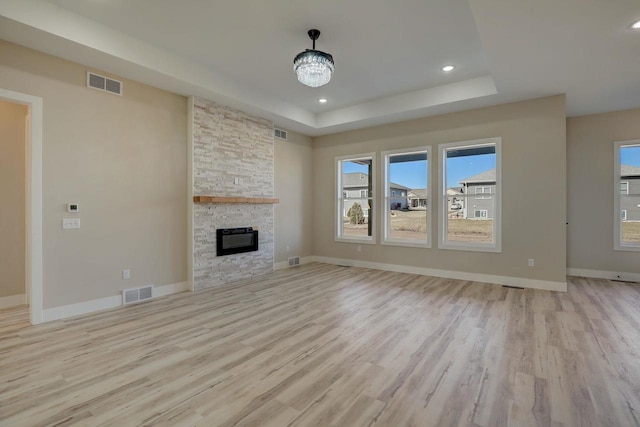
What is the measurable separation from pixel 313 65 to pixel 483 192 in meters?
3.98

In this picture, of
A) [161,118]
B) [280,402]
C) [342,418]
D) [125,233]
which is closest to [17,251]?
[125,233]

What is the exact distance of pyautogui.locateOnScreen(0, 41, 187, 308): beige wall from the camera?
351 cm

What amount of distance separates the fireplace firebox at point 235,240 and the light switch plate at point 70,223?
195 centimetres

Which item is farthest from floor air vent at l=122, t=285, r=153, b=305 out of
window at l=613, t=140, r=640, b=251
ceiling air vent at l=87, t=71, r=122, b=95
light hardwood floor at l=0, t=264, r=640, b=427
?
window at l=613, t=140, r=640, b=251

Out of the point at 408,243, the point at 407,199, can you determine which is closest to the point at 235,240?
the point at 408,243

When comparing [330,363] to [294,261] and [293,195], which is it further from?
[293,195]

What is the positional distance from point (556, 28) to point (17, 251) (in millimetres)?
7153

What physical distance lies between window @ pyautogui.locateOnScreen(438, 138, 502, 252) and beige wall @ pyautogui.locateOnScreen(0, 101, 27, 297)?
6.75 m

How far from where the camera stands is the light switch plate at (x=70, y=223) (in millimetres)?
3625

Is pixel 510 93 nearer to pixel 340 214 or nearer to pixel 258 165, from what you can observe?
pixel 340 214

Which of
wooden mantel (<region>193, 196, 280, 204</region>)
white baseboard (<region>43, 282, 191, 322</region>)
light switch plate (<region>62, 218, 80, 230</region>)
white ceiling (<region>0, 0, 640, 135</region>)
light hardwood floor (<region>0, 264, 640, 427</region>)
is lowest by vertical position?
light hardwood floor (<region>0, 264, 640, 427</region>)

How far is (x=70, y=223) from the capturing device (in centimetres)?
367

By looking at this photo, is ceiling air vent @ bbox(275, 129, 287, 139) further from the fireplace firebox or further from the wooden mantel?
the fireplace firebox

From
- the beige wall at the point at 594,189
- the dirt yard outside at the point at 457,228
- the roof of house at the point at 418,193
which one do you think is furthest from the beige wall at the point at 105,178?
the beige wall at the point at 594,189
